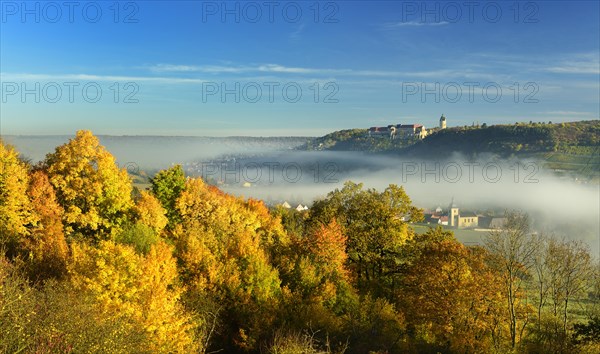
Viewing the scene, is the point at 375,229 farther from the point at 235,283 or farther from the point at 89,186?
the point at 89,186

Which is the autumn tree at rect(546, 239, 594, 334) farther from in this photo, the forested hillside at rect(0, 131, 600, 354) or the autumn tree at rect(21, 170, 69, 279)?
the autumn tree at rect(21, 170, 69, 279)

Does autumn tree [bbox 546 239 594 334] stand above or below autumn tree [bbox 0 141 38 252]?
below

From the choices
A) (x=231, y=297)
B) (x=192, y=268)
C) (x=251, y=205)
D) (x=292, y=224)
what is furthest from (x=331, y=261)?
(x=292, y=224)

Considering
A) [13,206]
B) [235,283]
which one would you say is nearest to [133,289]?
[235,283]

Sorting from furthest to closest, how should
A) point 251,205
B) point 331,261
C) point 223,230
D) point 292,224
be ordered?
point 292,224
point 251,205
point 223,230
point 331,261

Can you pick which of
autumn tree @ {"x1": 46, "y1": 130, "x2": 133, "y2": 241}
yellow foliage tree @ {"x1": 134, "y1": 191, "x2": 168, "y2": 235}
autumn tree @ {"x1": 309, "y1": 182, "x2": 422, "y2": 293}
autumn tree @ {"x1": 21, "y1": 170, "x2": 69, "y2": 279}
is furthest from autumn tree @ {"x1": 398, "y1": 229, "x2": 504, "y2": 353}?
autumn tree @ {"x1": 46, "y1": 130, "x2": 133, "y2": 241}

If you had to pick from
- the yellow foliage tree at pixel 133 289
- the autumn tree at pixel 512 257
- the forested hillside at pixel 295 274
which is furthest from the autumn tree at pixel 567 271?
the yellow foliage tree at pixel 133 289

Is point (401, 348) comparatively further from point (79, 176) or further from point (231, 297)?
point (79, 176)
